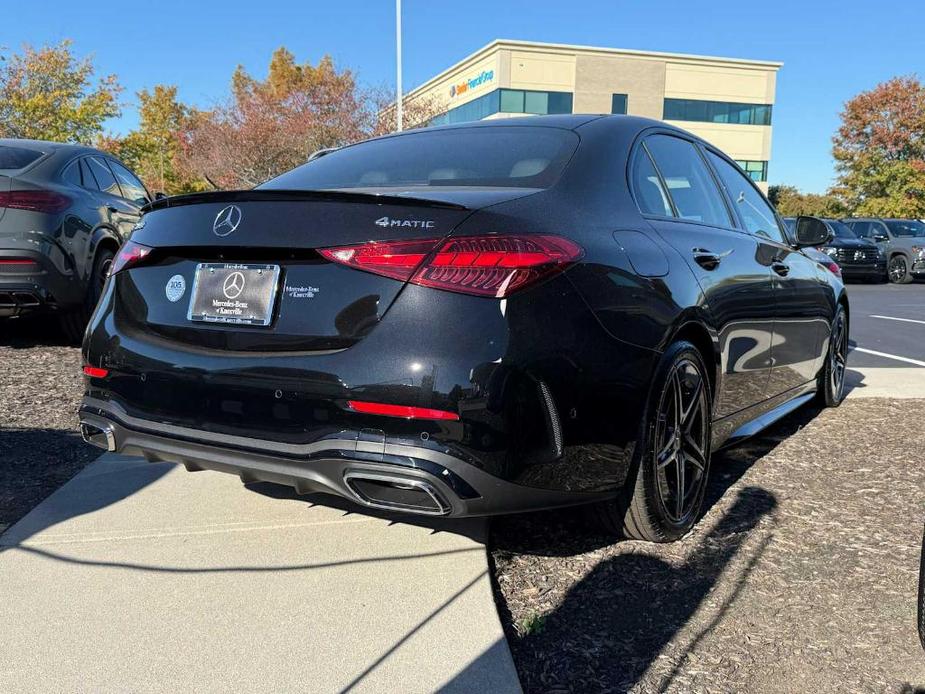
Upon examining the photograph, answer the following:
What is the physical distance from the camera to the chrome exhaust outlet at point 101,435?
265 cm

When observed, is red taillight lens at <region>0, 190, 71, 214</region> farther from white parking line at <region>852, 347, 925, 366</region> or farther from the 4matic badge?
white parking line at <region>852, 347, 925, 366</region>

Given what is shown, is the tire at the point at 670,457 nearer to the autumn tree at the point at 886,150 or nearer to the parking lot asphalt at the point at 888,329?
the parking lot asphalt at the point at 888,329

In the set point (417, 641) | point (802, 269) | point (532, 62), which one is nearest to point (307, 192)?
point (417, 641)

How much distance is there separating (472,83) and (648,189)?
49.7 meters

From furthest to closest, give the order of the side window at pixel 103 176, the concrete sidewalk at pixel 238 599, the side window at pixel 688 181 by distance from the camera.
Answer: the side window at pixel 103 176, the side window at pixel 688 181, the concrete sidewalk at pixel 238 599

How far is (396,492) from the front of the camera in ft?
7.47

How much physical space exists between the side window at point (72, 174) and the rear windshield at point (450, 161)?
3563mm

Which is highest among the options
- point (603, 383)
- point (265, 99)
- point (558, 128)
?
point (265, 99)

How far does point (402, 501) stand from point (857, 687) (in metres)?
1.30

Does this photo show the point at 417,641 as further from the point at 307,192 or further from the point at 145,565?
the point at 307,192

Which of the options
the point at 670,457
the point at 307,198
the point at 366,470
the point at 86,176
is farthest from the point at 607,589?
the point at 86,176

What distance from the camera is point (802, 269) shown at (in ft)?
14.8

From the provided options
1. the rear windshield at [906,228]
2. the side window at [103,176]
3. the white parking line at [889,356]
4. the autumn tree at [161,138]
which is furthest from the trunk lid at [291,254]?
the autumn tree at [161,138]

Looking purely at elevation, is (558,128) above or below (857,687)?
above
